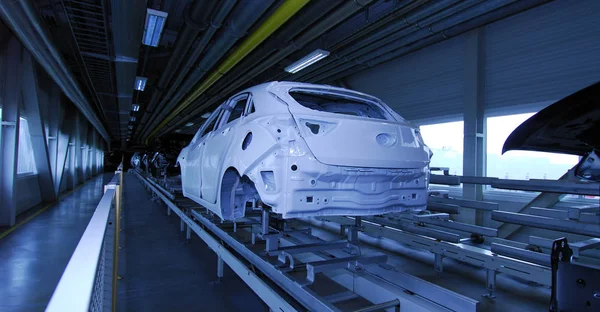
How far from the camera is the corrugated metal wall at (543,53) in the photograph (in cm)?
502

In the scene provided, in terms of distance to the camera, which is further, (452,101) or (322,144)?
(452,101)

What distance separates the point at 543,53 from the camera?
18.1ft

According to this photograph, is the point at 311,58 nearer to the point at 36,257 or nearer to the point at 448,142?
the point at 448,142

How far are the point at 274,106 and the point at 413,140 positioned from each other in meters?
1.14

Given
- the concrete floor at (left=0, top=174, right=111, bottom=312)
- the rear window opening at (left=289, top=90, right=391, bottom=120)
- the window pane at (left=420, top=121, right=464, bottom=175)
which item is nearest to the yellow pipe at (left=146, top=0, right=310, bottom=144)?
the rear window opening at (left=289, top=90, right=391, bottom=120)

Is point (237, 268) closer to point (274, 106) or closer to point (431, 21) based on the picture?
point (274, 106)

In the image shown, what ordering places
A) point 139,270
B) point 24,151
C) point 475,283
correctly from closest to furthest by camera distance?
point 475,283 → point 139,270 → point 24,151

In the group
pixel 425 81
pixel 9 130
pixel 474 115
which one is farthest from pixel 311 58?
pixel 9 130

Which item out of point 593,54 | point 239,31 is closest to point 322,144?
point 239,31

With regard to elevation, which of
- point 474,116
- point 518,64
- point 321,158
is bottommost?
point 321,158

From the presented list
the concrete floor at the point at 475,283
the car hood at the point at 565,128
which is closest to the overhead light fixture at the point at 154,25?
the concrete floor at the point at 475,283

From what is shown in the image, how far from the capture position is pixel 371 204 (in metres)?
2.41

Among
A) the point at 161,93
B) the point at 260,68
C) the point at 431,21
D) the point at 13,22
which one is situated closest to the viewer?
the point at 13,22

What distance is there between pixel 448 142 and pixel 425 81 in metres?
1.48
